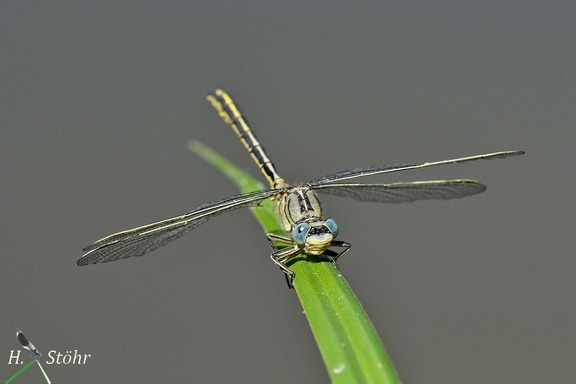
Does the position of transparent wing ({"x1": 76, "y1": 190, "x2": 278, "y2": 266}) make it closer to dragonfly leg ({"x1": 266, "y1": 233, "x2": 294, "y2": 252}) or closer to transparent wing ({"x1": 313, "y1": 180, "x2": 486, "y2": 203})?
dragonfly leg ({"x1": 266, "y1": 233, "x2": 294, "y2": 252})

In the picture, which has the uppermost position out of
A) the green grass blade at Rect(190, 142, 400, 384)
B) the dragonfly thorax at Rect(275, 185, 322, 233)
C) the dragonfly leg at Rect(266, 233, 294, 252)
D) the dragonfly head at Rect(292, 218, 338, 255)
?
the dragonfly thorax at Rect(275, 185, 322, 233)

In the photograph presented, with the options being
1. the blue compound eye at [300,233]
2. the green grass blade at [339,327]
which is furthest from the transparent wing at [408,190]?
the green grass blade at [339,327]

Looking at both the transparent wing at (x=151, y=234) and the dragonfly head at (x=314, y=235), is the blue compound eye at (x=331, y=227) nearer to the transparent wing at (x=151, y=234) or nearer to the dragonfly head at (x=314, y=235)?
the dragonfly head at (x=314, y=235)

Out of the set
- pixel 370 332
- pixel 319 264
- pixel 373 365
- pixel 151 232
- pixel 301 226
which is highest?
pixel 151 232

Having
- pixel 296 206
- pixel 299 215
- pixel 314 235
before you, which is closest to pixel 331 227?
pixel 314 235

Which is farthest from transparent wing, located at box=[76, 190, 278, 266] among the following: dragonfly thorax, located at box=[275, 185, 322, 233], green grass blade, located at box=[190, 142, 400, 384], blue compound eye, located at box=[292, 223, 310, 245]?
green grass blade, located at box=[190, 142, 400, 384]

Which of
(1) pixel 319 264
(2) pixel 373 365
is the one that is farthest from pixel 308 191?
(2) pixel 373 365

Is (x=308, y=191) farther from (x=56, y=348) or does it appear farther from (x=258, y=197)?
(x=56, y=348)

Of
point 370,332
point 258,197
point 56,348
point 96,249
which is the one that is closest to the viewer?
point 370,332
